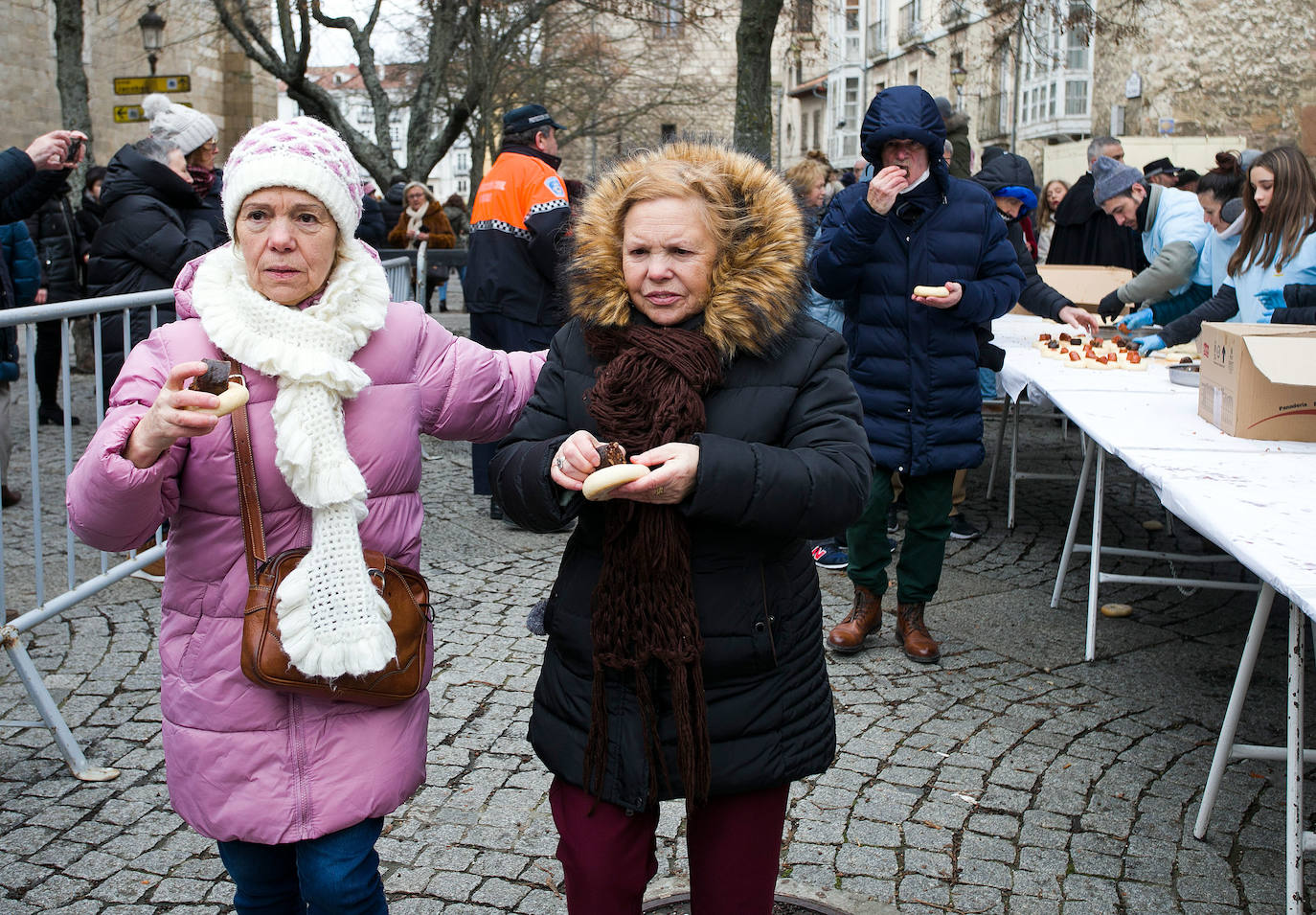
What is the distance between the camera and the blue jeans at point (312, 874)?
2.28 m

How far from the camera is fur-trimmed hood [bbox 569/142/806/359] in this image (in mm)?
2256

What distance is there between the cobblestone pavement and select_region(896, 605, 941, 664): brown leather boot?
6 centimetres

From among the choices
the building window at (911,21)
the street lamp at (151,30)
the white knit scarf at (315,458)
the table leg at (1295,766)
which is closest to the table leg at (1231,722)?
the table leg at (1295,766)

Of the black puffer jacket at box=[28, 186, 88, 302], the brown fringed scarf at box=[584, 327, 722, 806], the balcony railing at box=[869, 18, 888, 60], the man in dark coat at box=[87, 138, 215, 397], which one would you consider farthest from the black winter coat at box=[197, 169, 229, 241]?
the balcony railing at box=[869, 18, 888, 60]

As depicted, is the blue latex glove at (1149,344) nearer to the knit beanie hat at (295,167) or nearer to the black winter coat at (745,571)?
the black winter coat at (745,571)

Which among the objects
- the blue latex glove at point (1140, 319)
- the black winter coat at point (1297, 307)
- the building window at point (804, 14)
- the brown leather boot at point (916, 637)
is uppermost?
the building window at point (804, 14)

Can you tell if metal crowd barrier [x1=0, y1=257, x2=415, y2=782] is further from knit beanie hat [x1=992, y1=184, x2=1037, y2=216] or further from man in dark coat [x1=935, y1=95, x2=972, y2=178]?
man in dark coat [x1=935, y1=95, x2=972, y2=178]

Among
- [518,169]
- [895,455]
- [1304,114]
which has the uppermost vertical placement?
[1304,114]

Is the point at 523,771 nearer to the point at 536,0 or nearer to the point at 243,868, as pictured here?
the point at 243,868

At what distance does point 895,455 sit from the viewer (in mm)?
4852

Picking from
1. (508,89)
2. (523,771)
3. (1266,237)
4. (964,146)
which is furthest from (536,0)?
(523,771)

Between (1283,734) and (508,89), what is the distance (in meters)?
25.3

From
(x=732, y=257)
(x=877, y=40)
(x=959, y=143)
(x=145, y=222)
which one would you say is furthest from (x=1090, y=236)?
(x=877, y=40)

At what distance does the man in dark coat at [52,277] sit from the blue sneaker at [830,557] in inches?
243
